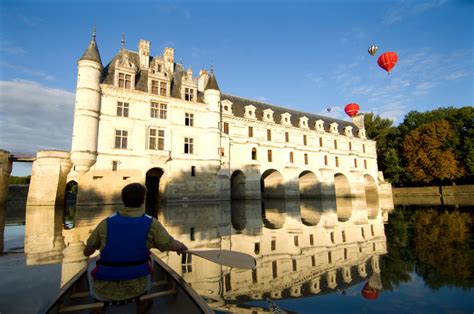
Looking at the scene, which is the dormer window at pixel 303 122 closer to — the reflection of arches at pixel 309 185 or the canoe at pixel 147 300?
the reflection of arches at pixel 309 185

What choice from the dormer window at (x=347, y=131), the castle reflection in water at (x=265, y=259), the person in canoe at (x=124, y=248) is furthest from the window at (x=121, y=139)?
the dormer window at (x=347, y=131)

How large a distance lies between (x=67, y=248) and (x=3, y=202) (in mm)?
19413

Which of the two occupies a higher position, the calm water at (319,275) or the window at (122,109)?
the window at (122,109)

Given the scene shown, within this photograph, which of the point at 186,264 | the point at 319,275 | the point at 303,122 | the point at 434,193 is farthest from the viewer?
the point at 434,193

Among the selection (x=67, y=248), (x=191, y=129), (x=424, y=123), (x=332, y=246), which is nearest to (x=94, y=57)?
(x=191, y=129)

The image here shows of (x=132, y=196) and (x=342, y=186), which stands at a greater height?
(x=342, y=186)

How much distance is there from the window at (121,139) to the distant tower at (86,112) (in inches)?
60.8

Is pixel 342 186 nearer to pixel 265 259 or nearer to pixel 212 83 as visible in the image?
pixel 212 83

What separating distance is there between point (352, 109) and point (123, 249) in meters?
48.8

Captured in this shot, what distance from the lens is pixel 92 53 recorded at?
20375mm

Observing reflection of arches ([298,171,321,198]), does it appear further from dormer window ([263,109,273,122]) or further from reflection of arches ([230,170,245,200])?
reflection of arches ([230,170,245,200])

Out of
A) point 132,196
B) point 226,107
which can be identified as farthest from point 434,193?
point 132,196

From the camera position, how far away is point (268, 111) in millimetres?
31469

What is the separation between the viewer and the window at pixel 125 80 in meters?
21.8
